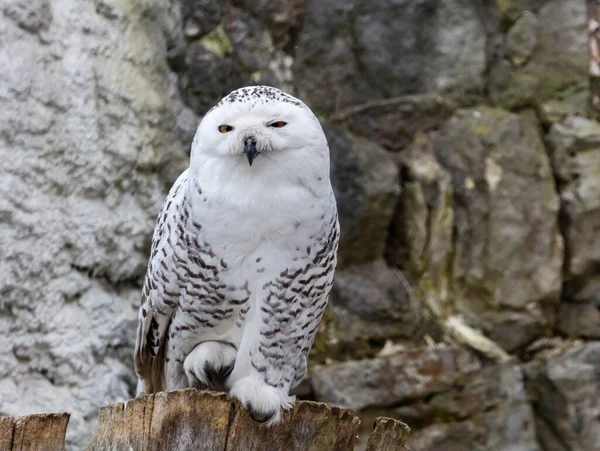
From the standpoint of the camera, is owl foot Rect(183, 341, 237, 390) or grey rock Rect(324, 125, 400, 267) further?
grey rock Rect(324, 125, 400, 267)

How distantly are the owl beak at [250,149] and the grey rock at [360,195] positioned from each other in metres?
1.72

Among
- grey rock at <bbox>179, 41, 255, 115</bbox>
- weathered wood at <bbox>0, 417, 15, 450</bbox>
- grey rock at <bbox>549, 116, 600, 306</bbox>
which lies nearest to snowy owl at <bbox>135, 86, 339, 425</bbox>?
weathered wood at <bbox>0, 417, 15, 450</bbox>

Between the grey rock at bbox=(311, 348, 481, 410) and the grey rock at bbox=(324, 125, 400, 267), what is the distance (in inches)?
19.4

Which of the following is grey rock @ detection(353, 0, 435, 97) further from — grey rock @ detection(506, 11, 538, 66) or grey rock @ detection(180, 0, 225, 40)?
grey rock @ detection(180, 0, 225, 40)

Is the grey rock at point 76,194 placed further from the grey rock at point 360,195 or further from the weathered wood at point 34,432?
the weathered wood at point 34,432

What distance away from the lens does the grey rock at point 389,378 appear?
3.65 m

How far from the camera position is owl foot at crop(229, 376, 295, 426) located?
7.19 feet

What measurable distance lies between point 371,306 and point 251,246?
1679 mm

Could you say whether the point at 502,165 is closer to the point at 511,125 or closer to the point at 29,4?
the point at 511,125

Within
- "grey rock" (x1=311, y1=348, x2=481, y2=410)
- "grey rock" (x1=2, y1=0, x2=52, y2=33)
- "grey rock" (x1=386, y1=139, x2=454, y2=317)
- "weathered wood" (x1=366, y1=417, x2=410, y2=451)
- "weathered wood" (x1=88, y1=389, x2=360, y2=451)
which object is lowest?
"grey rock" (x1=311, y1=348, x2=481, y2=410)

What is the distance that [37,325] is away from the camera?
3.18 meters

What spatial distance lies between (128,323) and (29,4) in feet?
4.18

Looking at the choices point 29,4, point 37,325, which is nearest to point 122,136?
point 29,4

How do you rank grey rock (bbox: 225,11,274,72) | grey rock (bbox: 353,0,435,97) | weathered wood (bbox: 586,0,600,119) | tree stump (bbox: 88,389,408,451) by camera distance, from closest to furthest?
tree stump (bbox: 88,389,408,451), grey rock (bbox: 225,11,274,72), grey rock (bbox: 353,0,435,97), weathered wood (bbox: 586,0,600,119)
